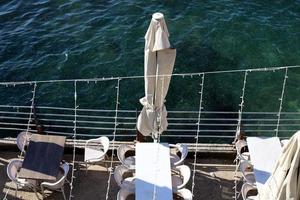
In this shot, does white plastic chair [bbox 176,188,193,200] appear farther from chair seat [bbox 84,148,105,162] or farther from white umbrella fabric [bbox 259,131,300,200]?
white umbrella fabric [bbox 259,131,300,200]

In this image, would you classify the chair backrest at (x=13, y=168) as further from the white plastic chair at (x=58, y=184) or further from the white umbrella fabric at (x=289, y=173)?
the white umbrella fabric at (x=289, y=173)

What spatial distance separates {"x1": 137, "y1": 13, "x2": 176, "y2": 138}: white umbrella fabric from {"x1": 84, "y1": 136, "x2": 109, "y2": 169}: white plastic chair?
1.29 meters

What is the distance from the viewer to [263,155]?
11797 mm

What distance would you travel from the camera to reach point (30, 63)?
63.0 ft

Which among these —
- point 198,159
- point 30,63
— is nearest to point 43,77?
point 30,63

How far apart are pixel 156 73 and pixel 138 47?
900cm

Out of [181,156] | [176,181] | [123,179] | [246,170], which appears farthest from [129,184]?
[246,170]

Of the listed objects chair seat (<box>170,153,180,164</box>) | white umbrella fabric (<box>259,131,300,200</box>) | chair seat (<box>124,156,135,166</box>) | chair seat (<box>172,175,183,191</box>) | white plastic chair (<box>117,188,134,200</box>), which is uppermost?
white umbrella fabric (<box>259,131,300,200</box>)

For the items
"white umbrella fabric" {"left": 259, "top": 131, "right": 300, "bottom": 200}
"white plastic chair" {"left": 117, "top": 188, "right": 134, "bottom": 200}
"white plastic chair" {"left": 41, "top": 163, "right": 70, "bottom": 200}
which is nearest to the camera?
"white umbrella fabric" {"left": 259, "top": 131, "right": 300, "bottom": 200}

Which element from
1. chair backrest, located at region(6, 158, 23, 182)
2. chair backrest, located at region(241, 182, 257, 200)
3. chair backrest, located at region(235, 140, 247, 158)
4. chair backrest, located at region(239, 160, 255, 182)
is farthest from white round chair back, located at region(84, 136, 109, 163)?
chair backrest, located at region(241, 182, 257, 200)

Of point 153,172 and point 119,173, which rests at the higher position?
point 153,172

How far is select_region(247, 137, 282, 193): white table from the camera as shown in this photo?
11.3 metres

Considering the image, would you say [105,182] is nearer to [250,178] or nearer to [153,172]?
[153,172]

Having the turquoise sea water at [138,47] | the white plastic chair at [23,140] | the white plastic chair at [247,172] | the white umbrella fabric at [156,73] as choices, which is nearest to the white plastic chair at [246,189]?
the white plastic chair at [247,172]
